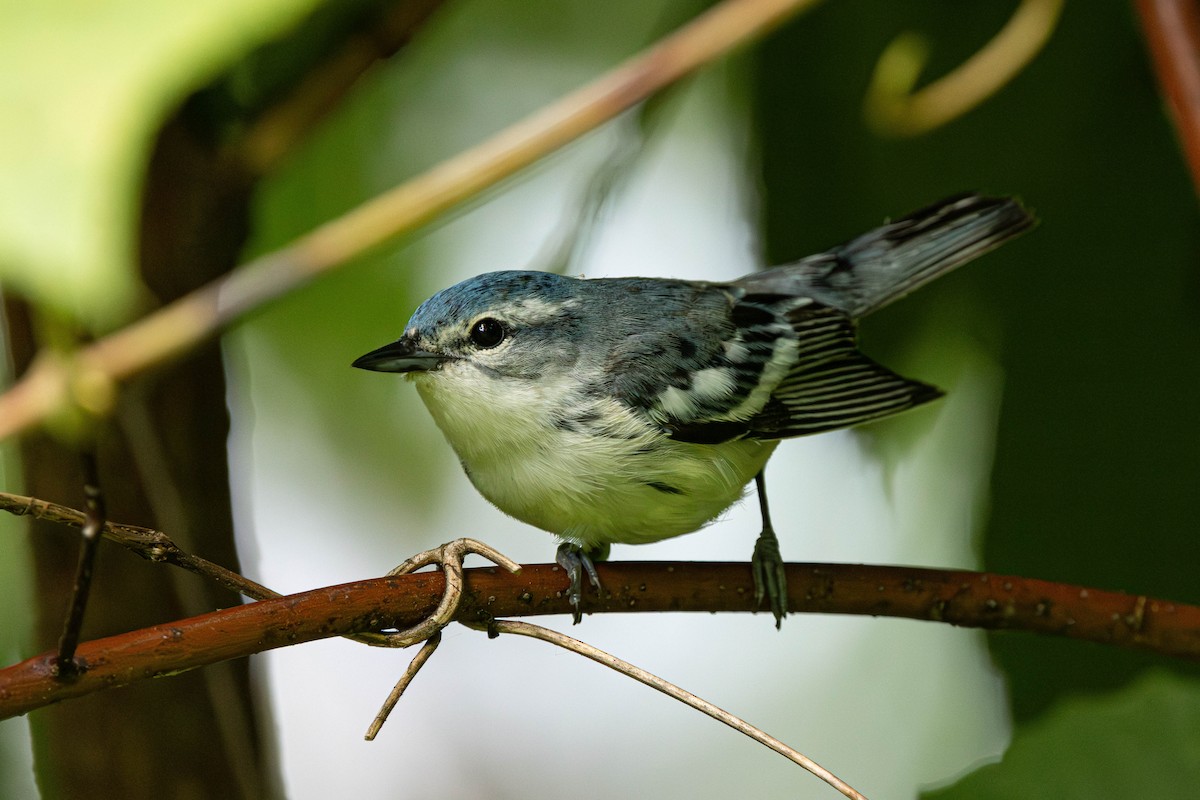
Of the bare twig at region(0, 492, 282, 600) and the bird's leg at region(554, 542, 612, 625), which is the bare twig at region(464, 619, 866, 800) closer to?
the bird's leg at region(554, 542, 612, 625)

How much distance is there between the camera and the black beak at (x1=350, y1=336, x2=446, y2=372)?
71.2 inches

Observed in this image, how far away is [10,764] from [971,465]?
1.73 m

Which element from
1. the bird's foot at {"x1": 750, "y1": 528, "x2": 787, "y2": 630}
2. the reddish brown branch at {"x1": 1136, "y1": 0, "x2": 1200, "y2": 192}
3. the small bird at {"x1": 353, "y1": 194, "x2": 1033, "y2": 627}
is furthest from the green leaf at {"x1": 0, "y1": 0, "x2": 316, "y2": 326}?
the reddish brown branch at {"x1": 1136, "y1": 0, "x2": 1200, "y2": 192}

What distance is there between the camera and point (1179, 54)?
1475mm

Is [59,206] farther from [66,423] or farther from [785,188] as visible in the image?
[785,188]

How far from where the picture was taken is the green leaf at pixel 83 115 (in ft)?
1.69

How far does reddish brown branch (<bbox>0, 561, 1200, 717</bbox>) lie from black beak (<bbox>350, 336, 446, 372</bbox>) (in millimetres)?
578

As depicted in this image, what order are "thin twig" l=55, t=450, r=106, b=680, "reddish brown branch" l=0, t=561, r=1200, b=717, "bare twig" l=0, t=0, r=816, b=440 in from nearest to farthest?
1. "thin twig" l=55, t=450, r=106, b=680
2. "reddish brown branch" l=0, t=561, r=1200, b=717
3. "bare twig" l=0, t=0, r=816, b=440

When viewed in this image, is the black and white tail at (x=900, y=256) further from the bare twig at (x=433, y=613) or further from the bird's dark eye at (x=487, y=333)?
the bare twig at (x=433, y=613)

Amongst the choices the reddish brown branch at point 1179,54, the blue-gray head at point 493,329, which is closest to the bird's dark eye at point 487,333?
the blue-gray head at point 493,329

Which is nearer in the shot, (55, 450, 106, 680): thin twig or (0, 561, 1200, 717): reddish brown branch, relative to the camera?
(55, 450, 106, 680): thin twig

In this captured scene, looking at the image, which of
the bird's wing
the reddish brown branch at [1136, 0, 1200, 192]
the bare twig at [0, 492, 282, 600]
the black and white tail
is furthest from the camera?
the black and white tail

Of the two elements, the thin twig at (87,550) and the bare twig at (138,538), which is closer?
the thin twig at (87,550)

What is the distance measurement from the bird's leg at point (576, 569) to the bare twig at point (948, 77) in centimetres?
92
